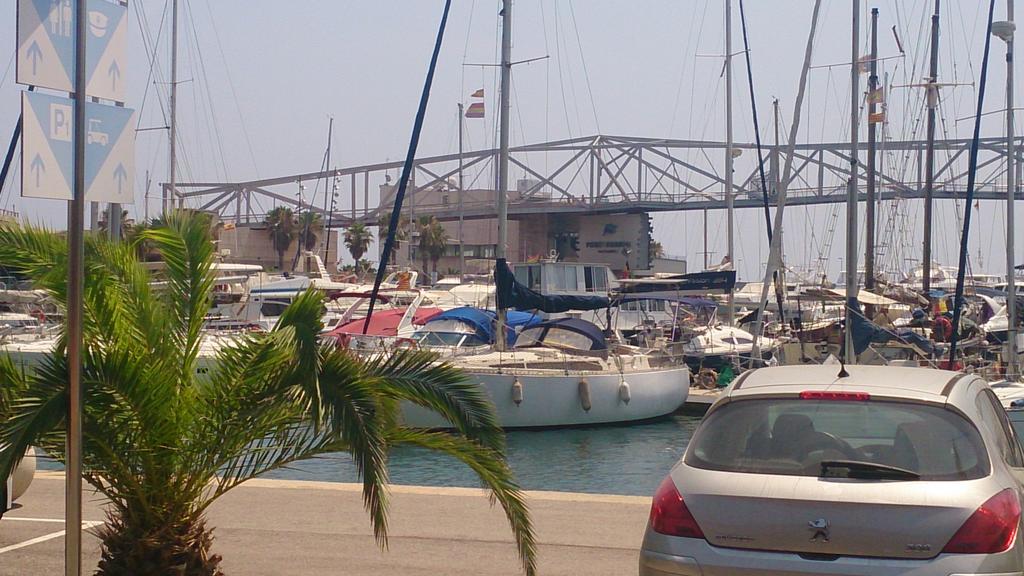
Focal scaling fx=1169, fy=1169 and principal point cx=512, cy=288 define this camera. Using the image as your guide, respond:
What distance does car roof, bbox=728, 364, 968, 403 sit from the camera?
223 inches

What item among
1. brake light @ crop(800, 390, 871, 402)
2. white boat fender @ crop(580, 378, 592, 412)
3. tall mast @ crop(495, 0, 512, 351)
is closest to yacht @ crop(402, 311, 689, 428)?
white boat fender @ crop(580, 378, 592, 412)

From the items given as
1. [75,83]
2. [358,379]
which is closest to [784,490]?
[358,379]

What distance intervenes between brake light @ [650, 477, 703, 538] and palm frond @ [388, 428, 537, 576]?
5.25ft

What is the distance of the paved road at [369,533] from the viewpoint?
812 cm

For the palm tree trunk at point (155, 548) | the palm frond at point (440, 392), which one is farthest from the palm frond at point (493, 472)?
the palm tree trunk at point (155, 548)

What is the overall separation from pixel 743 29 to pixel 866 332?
18772 millimetres

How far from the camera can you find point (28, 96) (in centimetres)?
570

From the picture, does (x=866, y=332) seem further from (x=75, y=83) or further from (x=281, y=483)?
(x=75, y=83)

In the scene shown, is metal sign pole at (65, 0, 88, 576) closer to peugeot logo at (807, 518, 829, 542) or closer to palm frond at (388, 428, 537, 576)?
palm frond at (388, 428, 537, 576)

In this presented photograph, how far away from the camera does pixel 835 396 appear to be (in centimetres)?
564

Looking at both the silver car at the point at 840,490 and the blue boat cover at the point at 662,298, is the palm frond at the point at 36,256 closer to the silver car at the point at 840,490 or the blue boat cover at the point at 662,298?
the silver car at the point at 840,490

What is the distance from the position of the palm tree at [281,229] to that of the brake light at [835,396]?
91.5 m

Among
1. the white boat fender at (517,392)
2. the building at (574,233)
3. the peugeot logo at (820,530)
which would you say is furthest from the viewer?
the building at (574,233)

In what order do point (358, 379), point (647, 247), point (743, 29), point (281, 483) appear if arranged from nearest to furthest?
point (358, 379)
point (281, 483)
point (743, 29)
point (647, 247)
